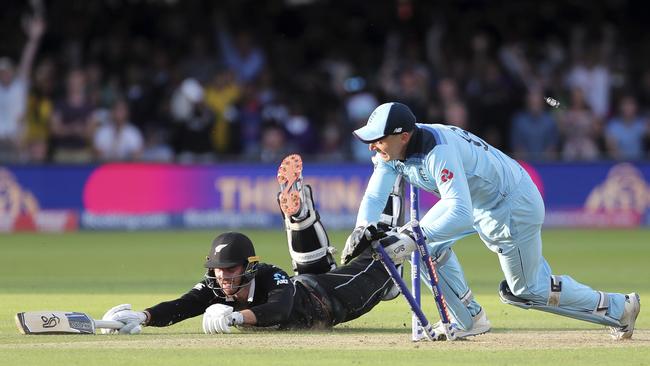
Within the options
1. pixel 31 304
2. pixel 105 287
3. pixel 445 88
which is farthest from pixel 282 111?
pixel 31 304

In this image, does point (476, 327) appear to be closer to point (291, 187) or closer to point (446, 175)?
point (446, 175)

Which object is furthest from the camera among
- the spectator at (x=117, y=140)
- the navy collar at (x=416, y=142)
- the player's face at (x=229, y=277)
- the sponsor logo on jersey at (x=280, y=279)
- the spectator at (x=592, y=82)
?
the spectator at (x=592, y=82)

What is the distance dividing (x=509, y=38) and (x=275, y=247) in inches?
314

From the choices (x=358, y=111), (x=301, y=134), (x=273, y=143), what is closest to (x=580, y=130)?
(x=358, y=111)

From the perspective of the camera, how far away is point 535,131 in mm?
21703

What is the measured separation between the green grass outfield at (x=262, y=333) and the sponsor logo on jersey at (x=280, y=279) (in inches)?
14.5

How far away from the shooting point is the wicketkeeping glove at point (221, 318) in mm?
8789

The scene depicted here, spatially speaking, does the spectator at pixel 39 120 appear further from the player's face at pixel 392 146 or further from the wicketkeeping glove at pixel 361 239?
the wicketkeeping glove at pixel 361 239

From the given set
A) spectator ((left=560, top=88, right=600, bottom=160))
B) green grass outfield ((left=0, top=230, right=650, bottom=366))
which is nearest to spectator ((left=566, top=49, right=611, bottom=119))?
spectator ((left=560, top=88, right=600, bottom=160))

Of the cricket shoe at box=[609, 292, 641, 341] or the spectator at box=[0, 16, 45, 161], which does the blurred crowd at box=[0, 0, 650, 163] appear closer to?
the spectator at box=[0, 16, 45, 161]

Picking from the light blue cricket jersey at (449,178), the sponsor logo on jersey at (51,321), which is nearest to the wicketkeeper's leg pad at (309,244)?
the light blue cricket jersey at (449,178)

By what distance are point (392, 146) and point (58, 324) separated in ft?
8.58

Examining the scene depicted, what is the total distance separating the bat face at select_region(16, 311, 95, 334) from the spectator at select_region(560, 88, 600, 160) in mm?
13940

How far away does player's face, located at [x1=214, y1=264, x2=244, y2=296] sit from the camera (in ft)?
29.6
